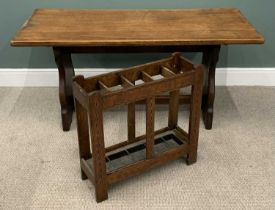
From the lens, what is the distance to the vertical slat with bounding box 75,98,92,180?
1.65 metres

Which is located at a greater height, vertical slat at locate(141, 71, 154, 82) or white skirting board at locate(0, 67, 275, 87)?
vertical slat at locate(141, 71, 154, 82)

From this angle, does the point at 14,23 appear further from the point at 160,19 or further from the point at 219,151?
the point at 219,151

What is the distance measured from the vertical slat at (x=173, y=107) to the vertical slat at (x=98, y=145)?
0.53 metres

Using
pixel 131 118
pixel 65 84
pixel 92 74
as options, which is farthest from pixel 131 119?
pixel 92 74

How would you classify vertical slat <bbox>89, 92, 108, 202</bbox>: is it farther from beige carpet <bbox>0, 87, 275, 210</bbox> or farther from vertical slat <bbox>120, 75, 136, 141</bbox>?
vertical slat <bbox>120, 75, 136, 141</bbox>

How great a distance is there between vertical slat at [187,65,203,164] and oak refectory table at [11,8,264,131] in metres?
0.19

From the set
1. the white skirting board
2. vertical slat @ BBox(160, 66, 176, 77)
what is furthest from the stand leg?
the white skirting board

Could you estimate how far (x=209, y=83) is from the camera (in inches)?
85.6

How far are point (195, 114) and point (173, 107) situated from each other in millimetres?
192

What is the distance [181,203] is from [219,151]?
1.55ft

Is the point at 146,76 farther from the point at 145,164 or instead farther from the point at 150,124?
the point at 145,164

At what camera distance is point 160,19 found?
209 cm

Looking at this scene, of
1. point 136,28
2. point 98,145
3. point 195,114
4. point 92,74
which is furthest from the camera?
point 92,74

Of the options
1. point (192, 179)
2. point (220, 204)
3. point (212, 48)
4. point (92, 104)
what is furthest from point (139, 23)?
point (220, 204)
